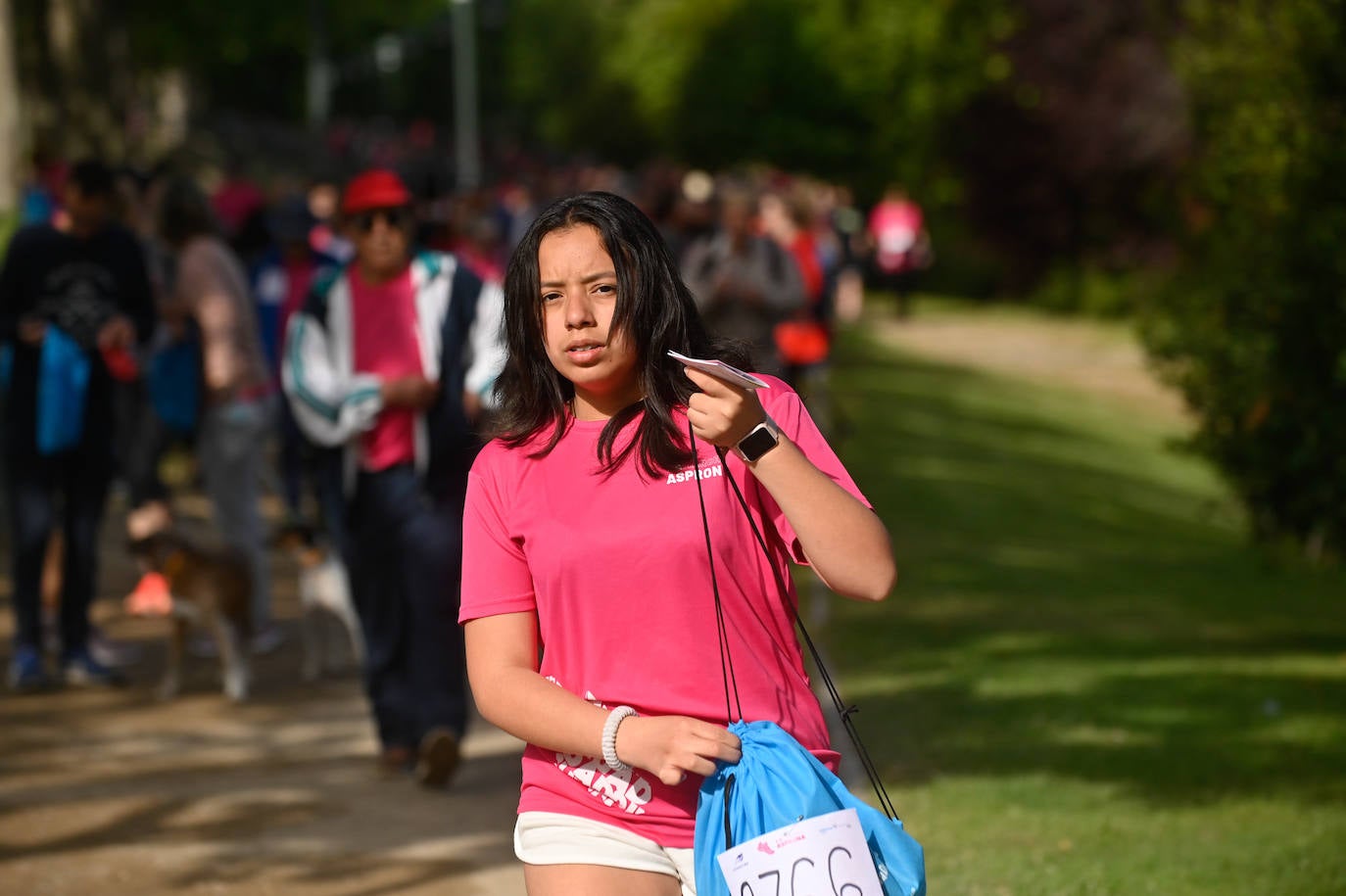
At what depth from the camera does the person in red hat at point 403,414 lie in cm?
741

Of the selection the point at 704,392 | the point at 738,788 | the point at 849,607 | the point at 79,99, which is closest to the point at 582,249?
the point at 704,392

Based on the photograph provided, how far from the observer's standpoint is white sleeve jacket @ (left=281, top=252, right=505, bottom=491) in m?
7.39

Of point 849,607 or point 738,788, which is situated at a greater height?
point 738,788

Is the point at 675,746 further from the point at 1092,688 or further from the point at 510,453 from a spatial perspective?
the point at 1092,688

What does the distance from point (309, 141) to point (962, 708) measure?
2170 inches

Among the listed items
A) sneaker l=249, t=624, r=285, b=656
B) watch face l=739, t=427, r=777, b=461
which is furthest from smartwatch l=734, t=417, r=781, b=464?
sneaker l=249, t=624, r=285, b=656

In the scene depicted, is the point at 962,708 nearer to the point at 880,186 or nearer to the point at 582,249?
the point at 582,249

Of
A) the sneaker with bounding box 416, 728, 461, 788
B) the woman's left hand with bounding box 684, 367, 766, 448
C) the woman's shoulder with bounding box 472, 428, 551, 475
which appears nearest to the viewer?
the woman's left hand with bounding box 684, 367, 766, 448

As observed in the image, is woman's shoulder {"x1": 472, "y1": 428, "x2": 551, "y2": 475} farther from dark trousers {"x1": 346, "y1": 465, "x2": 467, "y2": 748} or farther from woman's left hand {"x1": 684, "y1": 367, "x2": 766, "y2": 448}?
dark trousers {"x1": 346, "y1": 465, "x2": 467, "y2": 748}

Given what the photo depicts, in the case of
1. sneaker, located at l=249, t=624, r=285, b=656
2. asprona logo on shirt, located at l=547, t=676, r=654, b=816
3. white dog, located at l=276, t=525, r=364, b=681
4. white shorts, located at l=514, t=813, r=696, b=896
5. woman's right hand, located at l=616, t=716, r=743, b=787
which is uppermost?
woman's right hand, located at l=616, t=716, r=743, b=787

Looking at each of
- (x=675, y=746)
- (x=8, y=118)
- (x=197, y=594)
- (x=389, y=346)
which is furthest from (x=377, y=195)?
(x=8, y=118)

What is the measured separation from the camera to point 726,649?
125 inches

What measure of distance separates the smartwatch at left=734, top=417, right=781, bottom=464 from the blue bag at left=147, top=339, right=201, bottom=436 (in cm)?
756

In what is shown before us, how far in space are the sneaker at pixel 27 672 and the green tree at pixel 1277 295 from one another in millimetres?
6042
